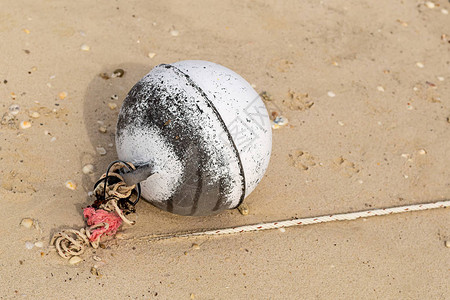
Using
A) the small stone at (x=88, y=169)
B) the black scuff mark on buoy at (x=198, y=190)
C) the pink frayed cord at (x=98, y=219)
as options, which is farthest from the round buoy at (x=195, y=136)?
the small stone at (x=88, y=169)

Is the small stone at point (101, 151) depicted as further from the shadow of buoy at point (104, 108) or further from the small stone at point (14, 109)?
the small stone at point (14, 109)

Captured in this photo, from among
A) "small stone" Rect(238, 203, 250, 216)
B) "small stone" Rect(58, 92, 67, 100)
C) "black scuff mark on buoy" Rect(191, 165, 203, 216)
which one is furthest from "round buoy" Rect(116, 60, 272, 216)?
"small stone" Rect(58, 92, 67, 100)

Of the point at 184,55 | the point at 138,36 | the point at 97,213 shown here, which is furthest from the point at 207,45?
the point at 97,213

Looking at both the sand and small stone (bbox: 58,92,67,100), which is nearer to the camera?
the sand

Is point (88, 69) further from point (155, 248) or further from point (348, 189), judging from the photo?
point (348, 189)

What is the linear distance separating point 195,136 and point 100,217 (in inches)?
37.8

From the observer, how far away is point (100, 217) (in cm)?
339

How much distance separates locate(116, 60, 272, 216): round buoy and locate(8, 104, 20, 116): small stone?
142 cm

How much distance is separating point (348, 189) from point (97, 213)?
2.25 m

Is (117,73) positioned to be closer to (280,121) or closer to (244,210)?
(280,121)

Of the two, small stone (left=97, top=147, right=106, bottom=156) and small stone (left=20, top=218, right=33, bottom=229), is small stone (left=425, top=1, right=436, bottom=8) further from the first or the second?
small stone (left=20, top=218, right=33, bottom=229)

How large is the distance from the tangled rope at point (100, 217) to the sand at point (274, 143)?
99 millimetres

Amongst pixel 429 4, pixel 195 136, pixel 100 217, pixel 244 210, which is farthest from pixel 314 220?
pixel 429 4

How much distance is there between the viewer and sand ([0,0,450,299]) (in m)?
3.46
